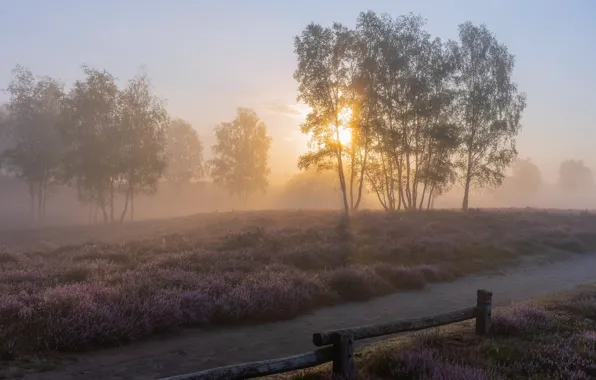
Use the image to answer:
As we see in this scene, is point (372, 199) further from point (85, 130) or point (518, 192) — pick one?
point (85, 130)

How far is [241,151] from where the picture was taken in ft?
273

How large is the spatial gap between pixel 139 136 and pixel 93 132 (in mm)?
4866

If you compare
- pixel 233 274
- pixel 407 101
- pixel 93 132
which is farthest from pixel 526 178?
pixel 233 274

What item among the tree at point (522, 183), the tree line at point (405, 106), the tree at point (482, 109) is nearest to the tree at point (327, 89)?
the tree line at point (405, 106)

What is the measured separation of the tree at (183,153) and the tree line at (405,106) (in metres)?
48.9

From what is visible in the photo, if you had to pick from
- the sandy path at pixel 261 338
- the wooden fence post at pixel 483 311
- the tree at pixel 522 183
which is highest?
the tree at pixel 522 183

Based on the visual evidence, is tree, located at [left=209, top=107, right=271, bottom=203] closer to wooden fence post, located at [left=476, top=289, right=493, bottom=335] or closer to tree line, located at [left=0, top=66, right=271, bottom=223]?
tree line, located at [left=0, top=66, right=271, bottom=223]

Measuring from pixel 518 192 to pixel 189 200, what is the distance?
13158cm

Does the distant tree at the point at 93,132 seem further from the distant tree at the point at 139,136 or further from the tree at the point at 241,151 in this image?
the tree at the point at 241,151

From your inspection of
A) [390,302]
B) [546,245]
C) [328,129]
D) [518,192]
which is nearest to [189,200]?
[328,129]

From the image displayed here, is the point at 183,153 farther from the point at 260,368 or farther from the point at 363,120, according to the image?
the point at 260,368

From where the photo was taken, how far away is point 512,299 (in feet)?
53.6

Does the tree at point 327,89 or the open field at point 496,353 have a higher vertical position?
the tree at point 327,89

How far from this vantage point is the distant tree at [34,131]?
55000 millimetres
